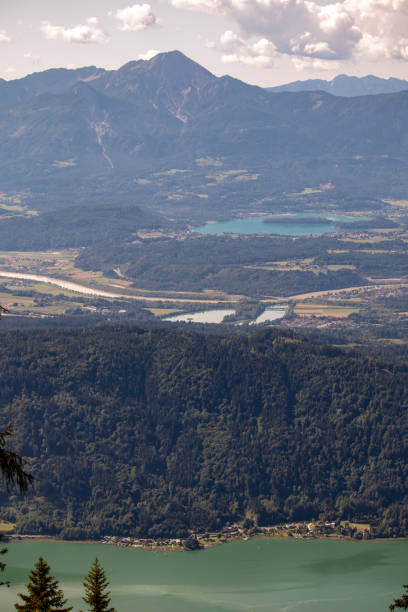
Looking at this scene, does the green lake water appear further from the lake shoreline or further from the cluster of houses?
the cluster of houses

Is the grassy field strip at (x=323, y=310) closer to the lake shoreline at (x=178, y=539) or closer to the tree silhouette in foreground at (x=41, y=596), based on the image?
the lake shoreline at (x=178, y=539)

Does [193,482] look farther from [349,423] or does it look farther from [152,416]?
[349,423]

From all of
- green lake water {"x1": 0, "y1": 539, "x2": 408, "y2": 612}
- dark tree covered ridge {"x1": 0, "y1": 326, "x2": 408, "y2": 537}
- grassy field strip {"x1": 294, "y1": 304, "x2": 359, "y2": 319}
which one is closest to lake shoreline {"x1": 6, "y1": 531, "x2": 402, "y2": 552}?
green lake water {"x1": 0, "y1": 539, "x2": 408, "y2": 612}

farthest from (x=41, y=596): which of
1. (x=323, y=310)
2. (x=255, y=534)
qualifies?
(x=323, y=310)

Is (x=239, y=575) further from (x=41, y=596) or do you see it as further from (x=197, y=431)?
(x=41, y=596)

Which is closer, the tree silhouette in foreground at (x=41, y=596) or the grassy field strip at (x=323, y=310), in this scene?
the tree silhouette in foreground at (x=41, y=596)

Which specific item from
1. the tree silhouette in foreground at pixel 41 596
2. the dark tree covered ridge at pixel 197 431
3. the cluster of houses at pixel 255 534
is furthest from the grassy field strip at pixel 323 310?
the tree silhouette in foreground at pixel 41 596

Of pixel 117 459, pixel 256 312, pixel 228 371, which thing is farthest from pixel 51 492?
pixel 256 312
